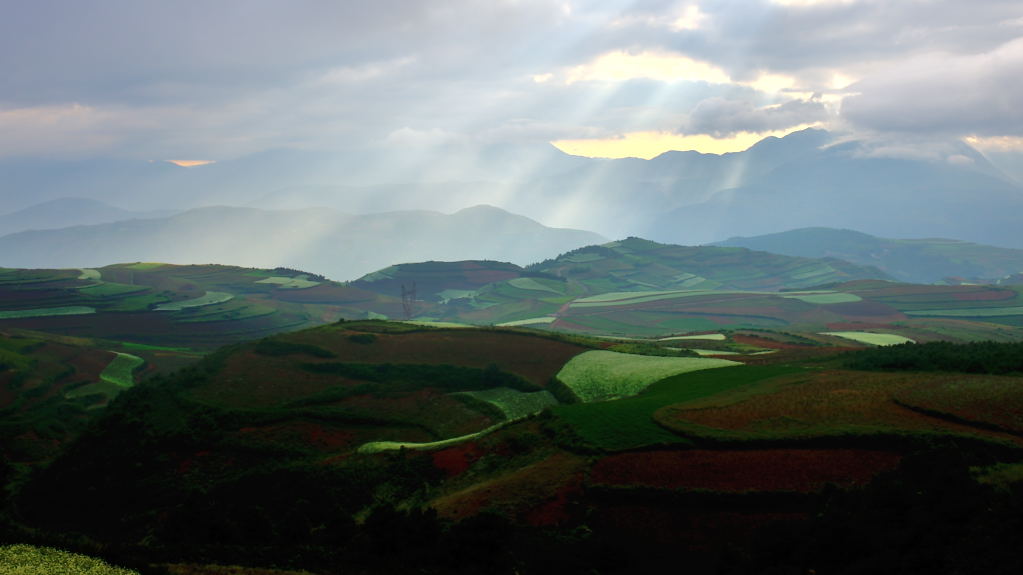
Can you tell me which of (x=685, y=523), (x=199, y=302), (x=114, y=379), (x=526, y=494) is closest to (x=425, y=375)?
(x=526, y=494)

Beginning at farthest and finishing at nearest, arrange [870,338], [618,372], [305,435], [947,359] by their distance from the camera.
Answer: [870,338], [618,372], [305,435], [947,359]

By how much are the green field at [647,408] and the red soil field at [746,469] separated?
1.95 meters

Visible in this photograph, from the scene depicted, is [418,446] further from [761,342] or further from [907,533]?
[761,342]

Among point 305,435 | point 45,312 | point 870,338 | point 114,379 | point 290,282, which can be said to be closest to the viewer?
point 305,435

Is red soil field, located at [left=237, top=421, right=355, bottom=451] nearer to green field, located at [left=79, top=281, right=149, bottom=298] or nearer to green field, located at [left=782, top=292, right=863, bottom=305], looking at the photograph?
green field, located at [left=79, top=281, right=149, bottom=298]

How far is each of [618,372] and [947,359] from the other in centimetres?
2468

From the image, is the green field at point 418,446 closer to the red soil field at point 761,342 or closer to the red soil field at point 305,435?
the red soil field at point 305,435

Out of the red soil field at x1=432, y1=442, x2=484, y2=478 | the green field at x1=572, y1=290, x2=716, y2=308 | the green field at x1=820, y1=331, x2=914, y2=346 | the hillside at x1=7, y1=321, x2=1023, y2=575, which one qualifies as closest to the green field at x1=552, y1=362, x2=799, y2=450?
the hillside at x1=7, y1=321, x2=1023, y2=575

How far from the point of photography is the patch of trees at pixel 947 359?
43.2 metres

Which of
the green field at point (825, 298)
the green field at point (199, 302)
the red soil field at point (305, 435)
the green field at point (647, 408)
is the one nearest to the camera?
the green field at point (647, 408)

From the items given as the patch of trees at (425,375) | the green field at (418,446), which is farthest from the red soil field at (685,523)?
the patch of trees at (425,375)

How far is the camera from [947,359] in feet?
151

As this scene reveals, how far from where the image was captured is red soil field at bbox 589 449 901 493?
3023 centimetres

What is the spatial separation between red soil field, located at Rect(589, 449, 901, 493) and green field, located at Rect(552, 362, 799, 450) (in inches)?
76.6
